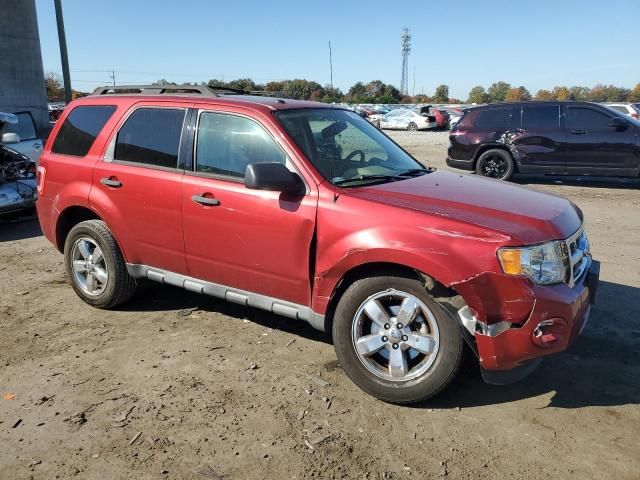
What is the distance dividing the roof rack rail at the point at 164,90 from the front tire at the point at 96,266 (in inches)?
48.3

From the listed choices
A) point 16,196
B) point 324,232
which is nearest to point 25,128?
point 16,196

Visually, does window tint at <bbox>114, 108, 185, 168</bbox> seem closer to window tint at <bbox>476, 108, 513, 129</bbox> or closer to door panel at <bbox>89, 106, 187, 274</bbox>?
door panel at <bbox>89, 106, 187, 274</bbox>

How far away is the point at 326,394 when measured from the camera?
3510 millimetres

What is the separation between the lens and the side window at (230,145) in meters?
3.87

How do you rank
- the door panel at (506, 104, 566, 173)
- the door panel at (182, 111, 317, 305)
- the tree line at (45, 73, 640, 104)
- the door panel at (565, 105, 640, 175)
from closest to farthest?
the door panel at (182, 111, 317, 305) < the door panel at (565, 105, 640, 175) < the door panel at (506, 104, 566, 173) < the tree line at (45, 73, 640, 104)

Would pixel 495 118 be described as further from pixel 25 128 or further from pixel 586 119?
pixel 25 128

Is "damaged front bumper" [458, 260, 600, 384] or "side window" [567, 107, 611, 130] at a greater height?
"side window" [567, 107, 611, 130]

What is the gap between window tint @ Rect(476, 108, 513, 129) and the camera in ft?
40.3

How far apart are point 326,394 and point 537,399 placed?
4.37 ft

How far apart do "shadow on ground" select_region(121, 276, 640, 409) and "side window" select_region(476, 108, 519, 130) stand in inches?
309

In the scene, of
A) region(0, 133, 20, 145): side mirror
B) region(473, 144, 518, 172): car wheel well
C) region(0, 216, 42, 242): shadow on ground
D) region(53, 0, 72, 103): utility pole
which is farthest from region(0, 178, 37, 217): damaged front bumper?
region(53, 0, 72, 103): utility pole

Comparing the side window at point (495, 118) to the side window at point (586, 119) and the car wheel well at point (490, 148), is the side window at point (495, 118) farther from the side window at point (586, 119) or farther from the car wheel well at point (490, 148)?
the side window at point (586, 119)

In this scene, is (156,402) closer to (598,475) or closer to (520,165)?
(598,475)

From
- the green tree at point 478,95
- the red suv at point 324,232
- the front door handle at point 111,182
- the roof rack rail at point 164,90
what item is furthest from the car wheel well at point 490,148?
the green tree at point 478,95
